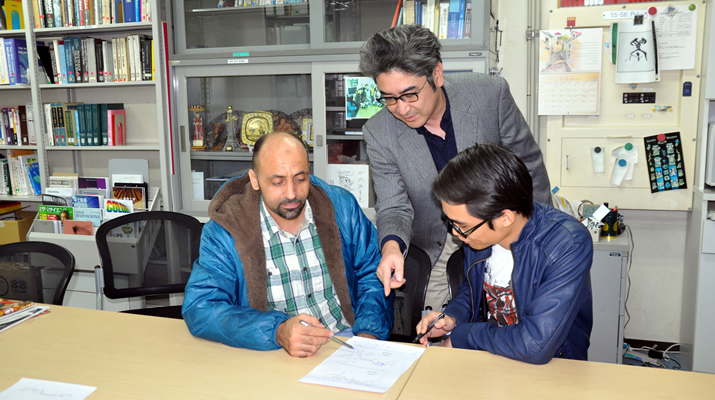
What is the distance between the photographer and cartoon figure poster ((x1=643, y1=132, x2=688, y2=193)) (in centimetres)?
304

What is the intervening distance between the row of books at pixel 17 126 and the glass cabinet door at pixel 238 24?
4.27ft

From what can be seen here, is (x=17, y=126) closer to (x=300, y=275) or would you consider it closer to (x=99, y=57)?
(x=99, y=57)

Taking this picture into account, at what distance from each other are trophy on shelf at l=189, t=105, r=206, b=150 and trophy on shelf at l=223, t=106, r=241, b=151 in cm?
15

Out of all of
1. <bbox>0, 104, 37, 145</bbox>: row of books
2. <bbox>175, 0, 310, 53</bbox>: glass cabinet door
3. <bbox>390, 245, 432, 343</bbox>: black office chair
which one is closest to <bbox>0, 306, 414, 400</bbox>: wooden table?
<bbox>390, 245, 432, 343</bbox>: black office chair


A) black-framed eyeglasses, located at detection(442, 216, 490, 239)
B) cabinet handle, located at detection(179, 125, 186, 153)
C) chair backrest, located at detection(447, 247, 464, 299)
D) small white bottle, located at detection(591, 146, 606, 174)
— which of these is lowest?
chair backrest, located at detection(447, 247, 464, 299)

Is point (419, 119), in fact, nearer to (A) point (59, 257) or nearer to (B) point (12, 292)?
(A) point (59, 257)

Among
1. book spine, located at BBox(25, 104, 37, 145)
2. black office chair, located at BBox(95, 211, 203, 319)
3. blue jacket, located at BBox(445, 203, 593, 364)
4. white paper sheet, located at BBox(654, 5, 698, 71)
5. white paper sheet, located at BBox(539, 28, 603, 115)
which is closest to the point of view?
blue jacket, located at BBox(445, 203, 593, 364)

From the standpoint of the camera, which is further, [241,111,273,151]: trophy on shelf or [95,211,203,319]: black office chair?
[241,111,273,151]: trophy on shelf

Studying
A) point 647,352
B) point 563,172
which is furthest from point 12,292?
point 647,352

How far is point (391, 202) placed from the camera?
204cm

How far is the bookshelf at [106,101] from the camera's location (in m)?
3.36

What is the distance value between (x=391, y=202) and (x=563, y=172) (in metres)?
1.61

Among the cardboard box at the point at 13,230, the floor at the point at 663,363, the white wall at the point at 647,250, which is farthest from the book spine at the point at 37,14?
the floor at the point at 663,363

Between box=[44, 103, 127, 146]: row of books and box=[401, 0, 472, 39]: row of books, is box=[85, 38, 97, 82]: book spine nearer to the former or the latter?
box=[44, 103, 127, 146]: row of books
